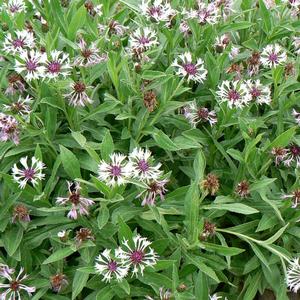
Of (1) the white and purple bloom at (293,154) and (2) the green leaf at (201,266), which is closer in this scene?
(2) the green leaf at (201,266)

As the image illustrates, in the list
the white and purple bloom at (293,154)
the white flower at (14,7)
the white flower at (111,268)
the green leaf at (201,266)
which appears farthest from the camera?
the white flower at (14,7)

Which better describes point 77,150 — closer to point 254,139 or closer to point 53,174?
point 53,174

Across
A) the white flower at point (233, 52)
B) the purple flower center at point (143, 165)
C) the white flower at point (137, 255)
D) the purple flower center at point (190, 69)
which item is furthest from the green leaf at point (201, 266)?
the white flower at point (233, 52)

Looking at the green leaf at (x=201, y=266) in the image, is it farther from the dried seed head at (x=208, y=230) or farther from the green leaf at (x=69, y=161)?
the green leaf at (x=69, y=161)

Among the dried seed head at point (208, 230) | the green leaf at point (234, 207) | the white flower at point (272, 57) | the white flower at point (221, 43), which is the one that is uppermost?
the white flower at point (221, 43)

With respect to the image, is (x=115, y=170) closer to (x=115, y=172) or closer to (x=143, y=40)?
(x=115, y=172)

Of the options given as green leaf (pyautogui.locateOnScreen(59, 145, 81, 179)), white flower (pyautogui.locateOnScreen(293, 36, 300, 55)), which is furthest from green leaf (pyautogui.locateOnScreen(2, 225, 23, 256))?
white flower (pyautogui.locateOnScreen(293, 36, 300, 55))

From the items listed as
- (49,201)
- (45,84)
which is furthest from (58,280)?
(45,84)
